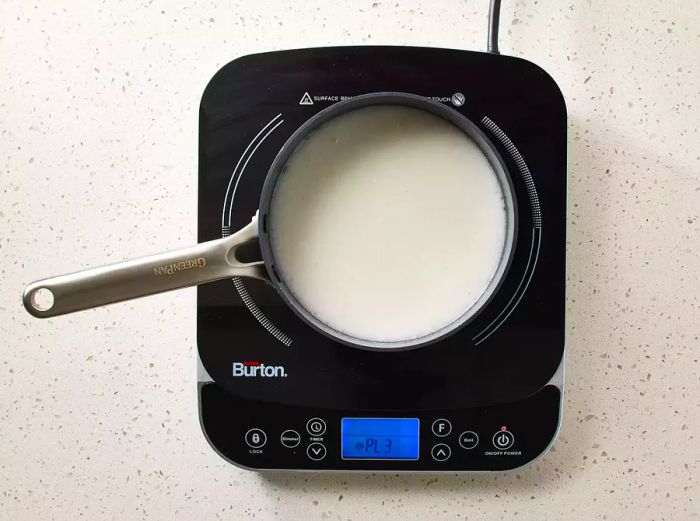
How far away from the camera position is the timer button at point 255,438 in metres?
0.62

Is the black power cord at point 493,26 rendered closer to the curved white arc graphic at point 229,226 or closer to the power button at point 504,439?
the curved white arc graphic at point 229,226

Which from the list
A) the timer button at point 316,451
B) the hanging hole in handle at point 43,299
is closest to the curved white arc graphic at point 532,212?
the timer button at point 316,451

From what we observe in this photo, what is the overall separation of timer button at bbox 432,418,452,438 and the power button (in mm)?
45

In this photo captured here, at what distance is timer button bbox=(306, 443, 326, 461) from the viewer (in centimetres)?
62

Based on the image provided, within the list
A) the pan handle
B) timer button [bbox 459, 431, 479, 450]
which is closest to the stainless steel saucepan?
the pan handle

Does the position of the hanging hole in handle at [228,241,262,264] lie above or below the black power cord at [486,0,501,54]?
below

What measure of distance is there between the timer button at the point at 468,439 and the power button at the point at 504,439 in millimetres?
19

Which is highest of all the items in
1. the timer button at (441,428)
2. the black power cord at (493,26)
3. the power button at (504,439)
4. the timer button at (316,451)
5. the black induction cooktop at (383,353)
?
the black power cord at (493,26)

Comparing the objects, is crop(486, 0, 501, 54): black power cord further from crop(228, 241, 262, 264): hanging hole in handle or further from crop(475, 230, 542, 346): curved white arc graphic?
crop(228, 241, 262, 264): hanging hole in handle

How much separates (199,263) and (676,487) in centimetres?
49

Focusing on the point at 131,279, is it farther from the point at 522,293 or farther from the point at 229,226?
the point at 522,293

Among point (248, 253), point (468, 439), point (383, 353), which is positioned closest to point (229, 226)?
point (248, 253)

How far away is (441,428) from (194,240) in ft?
0.97

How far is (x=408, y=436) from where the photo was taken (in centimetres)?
62
